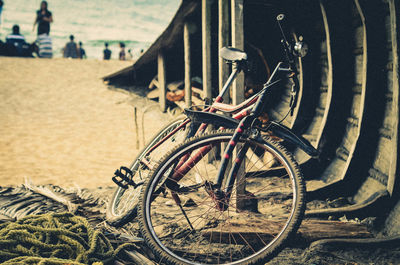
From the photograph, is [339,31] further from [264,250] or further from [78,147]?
[78,147]

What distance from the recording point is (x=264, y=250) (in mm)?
2252

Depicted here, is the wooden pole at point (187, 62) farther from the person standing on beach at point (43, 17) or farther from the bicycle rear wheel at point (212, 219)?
the person standing on beach at point (43, 17)

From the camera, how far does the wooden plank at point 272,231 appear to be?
2756 millimetres

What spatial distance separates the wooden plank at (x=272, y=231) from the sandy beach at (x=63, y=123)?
11.7 ft

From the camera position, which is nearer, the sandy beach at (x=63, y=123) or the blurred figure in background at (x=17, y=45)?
the sandy beach at (x=63, y=123)

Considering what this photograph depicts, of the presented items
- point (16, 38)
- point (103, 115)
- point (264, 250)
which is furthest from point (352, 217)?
point (16, 38)

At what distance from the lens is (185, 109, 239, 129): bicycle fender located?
8.25 ft

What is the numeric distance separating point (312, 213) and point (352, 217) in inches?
13.1

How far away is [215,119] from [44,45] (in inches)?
783

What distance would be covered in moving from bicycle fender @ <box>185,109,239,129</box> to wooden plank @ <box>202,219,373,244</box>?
0.77m

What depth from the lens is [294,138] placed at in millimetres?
2473

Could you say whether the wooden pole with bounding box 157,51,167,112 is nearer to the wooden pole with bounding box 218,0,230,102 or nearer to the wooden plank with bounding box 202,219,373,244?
the wooden pole with bounding box 218,0,230,102

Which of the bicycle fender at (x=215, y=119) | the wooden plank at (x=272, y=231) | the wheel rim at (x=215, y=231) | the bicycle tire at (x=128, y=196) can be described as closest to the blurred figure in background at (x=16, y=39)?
the bicycle tire at (x=128, y=196)

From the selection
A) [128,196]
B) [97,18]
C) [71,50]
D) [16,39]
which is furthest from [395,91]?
[97,18]
